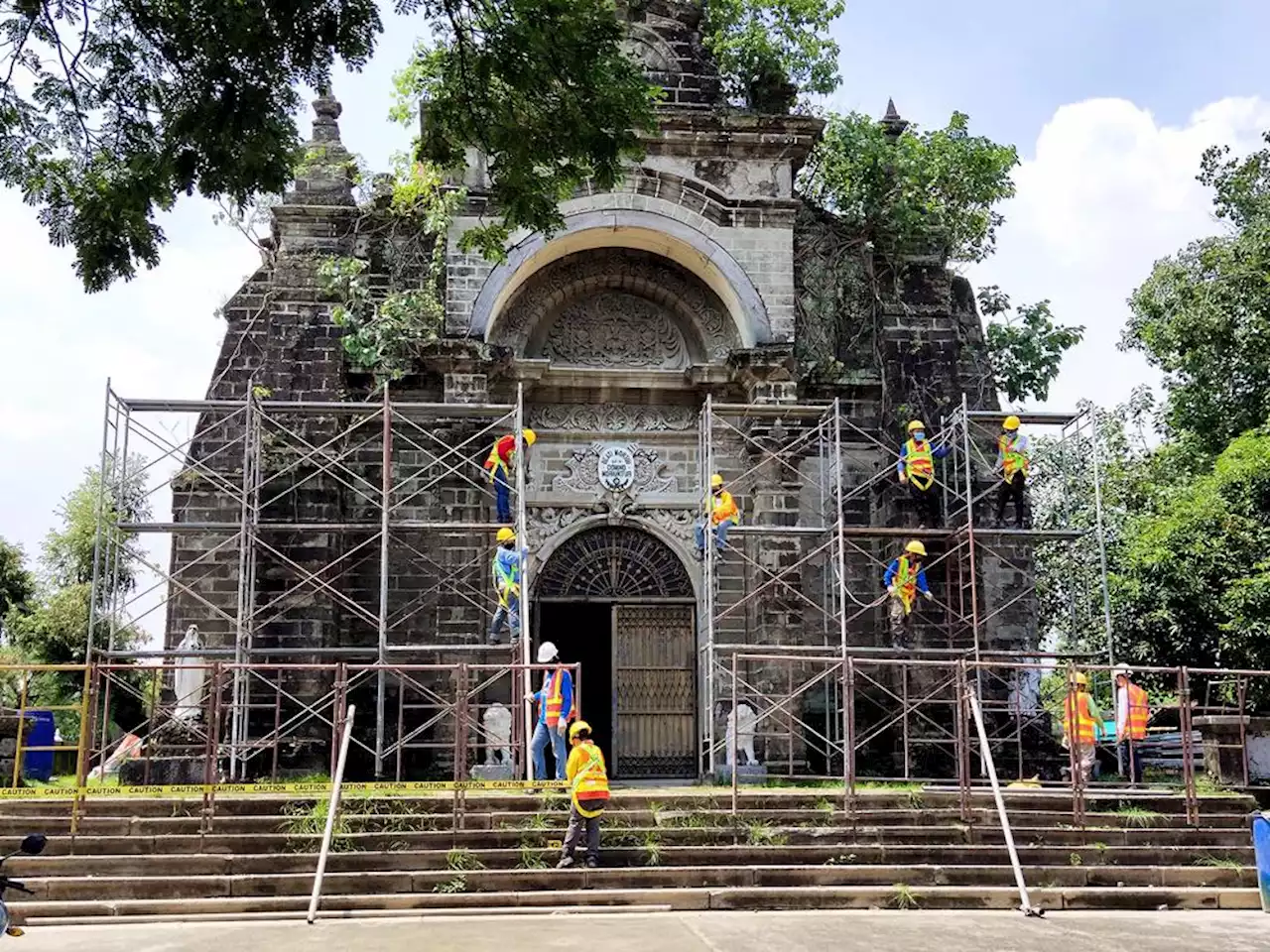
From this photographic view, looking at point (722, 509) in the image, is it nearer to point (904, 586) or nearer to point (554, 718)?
point (904, 586)

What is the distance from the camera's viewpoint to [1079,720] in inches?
497

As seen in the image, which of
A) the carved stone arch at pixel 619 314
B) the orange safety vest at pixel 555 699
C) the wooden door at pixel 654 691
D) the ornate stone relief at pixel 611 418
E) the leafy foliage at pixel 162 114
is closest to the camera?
the leafy foliage at pixel 162 114

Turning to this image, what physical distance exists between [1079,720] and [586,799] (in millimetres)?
4848

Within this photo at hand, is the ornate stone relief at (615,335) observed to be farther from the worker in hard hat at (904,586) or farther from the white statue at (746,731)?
the white statue at (746,731)

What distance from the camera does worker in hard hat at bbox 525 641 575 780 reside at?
42.8ft

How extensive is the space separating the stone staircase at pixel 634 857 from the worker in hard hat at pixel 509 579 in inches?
122

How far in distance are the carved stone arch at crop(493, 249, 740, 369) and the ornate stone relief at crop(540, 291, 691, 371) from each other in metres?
0.01

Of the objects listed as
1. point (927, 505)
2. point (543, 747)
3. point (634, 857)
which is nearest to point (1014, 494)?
point (927, 505)

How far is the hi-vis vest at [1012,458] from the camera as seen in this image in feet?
53.1

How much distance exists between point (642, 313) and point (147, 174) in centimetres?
1016

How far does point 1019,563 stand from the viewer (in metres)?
16.9

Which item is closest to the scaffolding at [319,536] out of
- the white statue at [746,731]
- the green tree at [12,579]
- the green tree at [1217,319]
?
the white statue at [746,731]

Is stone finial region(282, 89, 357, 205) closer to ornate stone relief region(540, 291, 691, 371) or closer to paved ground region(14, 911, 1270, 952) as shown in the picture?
ornate stone relief region(540, 291, 691, 371)

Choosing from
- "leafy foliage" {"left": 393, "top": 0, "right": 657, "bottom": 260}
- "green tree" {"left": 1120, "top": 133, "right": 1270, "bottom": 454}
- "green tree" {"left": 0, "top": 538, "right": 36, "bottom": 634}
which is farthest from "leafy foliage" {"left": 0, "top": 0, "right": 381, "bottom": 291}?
"green tree" {"left": 0, "top": 538, "right": 36, "bottom": 634}
